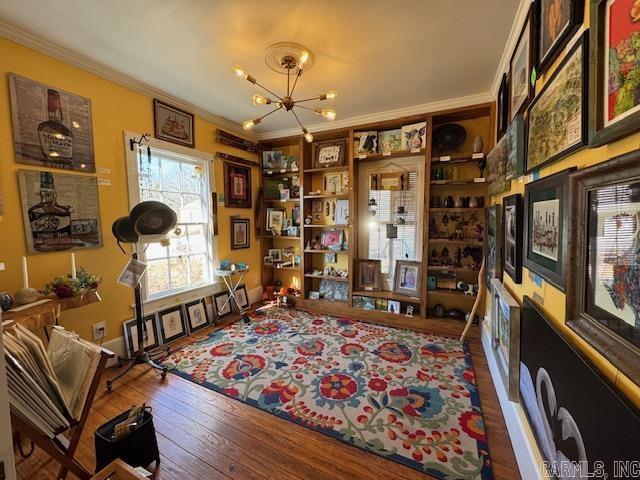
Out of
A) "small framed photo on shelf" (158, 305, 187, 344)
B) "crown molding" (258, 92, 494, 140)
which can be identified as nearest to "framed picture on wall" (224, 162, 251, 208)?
"crown molding" (258, 92, 494, 140)

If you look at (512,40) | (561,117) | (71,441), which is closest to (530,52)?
(512,40)

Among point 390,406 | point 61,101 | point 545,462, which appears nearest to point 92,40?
point 61,101

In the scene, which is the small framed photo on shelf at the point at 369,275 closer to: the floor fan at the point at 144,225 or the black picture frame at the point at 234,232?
the black picture frame at the point at 234,232

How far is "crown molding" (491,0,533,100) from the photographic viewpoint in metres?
1.64

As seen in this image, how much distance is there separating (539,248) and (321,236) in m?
3.04

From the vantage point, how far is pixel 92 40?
6.56 feet

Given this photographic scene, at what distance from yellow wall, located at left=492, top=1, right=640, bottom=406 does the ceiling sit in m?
0.93

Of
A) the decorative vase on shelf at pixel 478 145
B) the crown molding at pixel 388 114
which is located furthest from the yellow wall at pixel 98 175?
the decorative vase on shelf at pixel 478 145

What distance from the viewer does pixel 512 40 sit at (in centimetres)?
192

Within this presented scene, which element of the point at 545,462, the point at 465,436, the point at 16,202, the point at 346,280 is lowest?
the point at 465,436

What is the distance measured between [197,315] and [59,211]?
1.75 m

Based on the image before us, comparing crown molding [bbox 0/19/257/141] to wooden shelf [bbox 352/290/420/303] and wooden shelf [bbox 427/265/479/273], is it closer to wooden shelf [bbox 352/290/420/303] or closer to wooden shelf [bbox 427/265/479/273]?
wooden shelf [bbox 352/290/420/303]

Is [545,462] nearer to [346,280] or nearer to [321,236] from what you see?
[346,280]

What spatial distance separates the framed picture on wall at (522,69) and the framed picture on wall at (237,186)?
323cm
